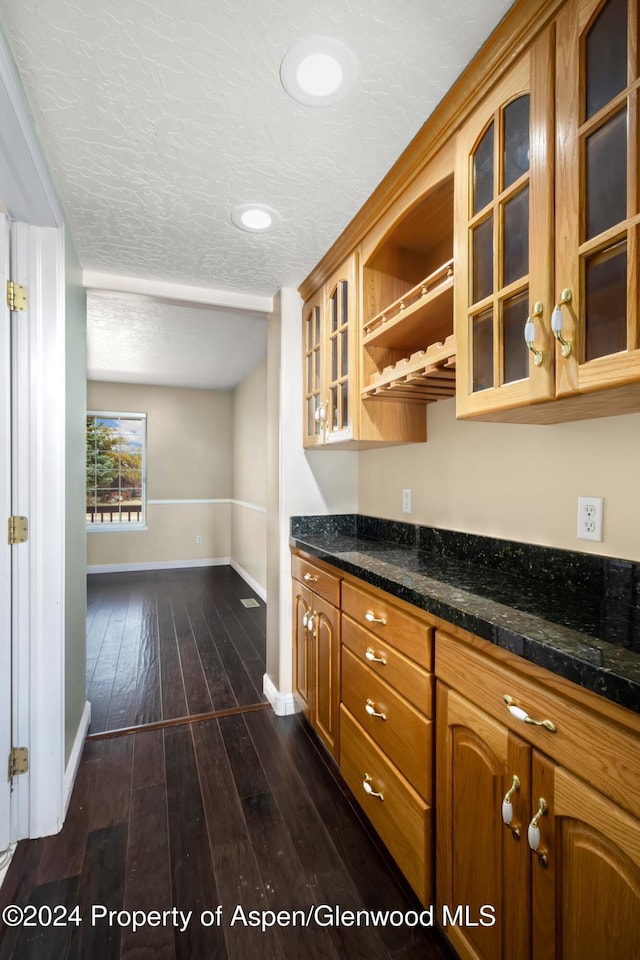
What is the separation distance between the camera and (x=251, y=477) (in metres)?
5.04

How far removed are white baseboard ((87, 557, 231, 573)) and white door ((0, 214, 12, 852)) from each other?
431cm

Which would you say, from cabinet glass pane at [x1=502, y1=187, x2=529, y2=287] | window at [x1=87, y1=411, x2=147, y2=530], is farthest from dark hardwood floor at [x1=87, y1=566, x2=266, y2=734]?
cabinet glass pane at [x1=502, y1=187, x2=529, y2=287]

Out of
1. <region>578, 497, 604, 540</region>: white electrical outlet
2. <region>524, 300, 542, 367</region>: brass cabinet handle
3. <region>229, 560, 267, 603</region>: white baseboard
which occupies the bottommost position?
<region>229, 560, 267, 603</region>: white baseboard

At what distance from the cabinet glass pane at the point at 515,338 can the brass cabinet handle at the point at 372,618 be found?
2.64 ft

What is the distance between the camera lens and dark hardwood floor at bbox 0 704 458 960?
1209 millimetres

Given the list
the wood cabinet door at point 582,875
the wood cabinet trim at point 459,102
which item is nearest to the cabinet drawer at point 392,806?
the wood cabinet door at point 582,875

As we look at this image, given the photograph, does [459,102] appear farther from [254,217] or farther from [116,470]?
[116,470]

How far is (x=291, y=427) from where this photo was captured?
7.94ft

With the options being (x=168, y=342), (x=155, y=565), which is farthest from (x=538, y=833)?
(x=155, y=565)

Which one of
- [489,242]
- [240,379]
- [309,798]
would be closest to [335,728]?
[309,798]

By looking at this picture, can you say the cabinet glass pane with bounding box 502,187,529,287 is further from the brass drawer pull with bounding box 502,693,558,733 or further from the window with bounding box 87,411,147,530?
the window with bounding box 87,411,147,530

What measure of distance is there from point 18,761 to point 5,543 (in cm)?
78

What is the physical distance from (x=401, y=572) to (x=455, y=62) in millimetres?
1406

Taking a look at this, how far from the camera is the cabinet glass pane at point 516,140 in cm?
102
